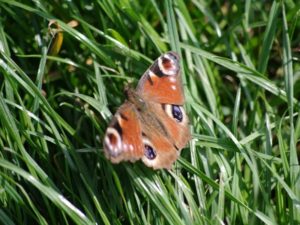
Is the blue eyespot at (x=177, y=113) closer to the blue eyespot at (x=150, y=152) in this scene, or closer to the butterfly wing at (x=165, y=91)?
the butterfly wing at (x=165, y=91)

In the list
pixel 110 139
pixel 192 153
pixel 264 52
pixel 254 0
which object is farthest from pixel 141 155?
pixel 254 0

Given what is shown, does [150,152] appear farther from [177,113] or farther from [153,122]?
[177,113]

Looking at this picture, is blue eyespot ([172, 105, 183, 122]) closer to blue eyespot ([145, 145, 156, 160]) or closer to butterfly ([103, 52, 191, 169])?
butterfly ([103, 52, 191, 169])

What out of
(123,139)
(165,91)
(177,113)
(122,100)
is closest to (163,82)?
(165,91)

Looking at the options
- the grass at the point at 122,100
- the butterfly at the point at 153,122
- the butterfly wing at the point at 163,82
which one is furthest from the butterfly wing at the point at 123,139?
the butterfly wing at the point at 163,82

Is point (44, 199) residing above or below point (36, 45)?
below

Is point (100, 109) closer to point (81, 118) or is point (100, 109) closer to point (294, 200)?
point (81, 118)

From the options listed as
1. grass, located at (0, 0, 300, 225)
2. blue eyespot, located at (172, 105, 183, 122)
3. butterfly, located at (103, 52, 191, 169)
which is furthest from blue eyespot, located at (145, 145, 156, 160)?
blue eyespot, located at (172, 105, 183, 122)

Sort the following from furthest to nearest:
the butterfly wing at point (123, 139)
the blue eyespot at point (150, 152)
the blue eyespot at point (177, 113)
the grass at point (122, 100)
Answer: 1. the blue eyespot at point (177, 113)
2. the grass at point (122, 100)
3. the blue eyespot at point (150, 152)
4. the butterfly wing at point (123, 139)
